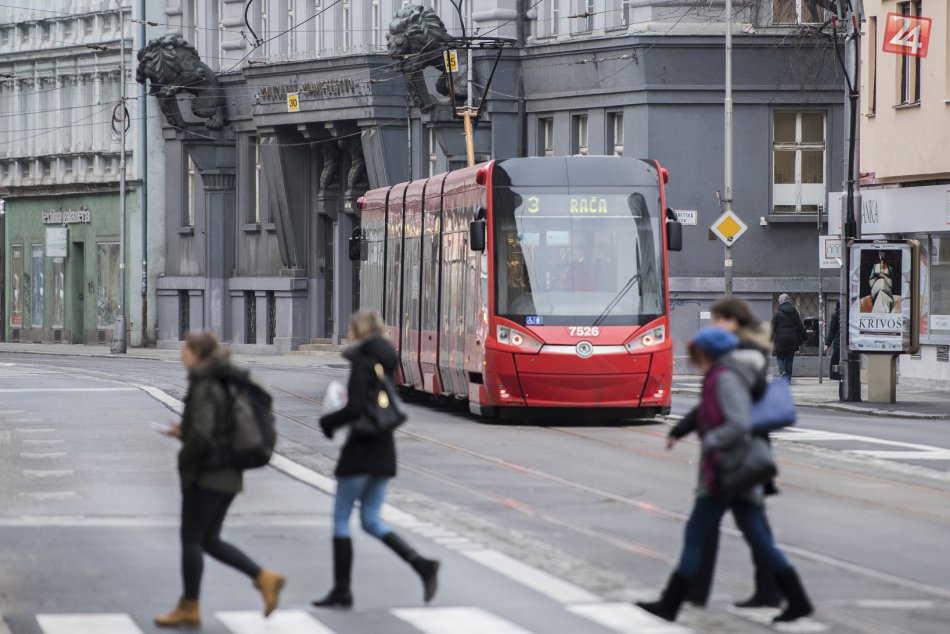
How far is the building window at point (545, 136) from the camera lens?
49.2 meters

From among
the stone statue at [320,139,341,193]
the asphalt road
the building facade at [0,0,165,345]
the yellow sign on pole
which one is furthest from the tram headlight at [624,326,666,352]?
the building facade at [0,0,165,345]

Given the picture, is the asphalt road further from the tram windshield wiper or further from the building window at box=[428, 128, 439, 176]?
the building window at box=[428, 128, 439, 176]

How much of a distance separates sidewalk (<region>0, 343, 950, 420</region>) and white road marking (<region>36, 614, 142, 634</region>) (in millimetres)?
20257

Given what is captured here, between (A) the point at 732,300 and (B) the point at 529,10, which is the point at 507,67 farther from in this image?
(A) the point at 732,300


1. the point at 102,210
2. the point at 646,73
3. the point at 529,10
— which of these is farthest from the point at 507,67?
the point at 102,210

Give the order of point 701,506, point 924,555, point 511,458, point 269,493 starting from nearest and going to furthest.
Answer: point 701,506
point 924,555
point 269,493
point 511,458

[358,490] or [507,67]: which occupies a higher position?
[507,67]

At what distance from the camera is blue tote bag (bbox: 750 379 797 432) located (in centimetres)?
1063

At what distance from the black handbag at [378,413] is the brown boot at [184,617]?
1.26m

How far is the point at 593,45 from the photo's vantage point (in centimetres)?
4684

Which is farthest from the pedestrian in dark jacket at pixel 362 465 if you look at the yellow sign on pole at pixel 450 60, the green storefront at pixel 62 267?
the green storefront at pixel 62 267

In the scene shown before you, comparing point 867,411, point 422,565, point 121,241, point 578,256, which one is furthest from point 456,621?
point 121,241

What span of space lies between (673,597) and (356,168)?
4447 centimetres

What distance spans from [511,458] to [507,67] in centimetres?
2850
